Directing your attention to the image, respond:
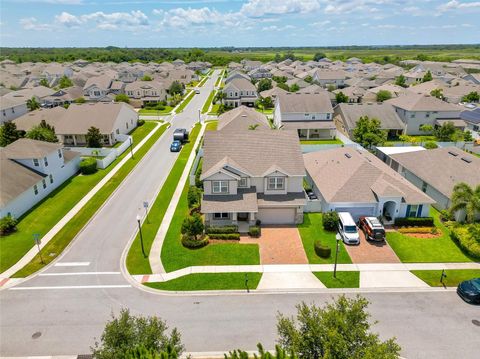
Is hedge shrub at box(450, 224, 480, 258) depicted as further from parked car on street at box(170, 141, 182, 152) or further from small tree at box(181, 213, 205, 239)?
parked car on street at box(170, 141, 182, 152)

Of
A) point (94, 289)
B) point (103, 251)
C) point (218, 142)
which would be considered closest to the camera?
point (94, 289)

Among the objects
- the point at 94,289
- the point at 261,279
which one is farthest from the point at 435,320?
the point at 94,289

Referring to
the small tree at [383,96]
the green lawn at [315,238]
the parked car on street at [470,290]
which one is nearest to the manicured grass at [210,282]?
the green lawn at [315,238]

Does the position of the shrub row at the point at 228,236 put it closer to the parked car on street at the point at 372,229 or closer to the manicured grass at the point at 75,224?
the parked car on street at the point at 372,229

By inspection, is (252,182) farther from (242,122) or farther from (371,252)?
(242,122)

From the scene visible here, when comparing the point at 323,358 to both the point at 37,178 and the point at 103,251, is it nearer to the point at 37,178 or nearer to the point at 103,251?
the point at 103,251

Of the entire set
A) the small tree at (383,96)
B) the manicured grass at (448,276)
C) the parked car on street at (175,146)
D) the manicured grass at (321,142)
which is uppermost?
the small tree at (383,96)
